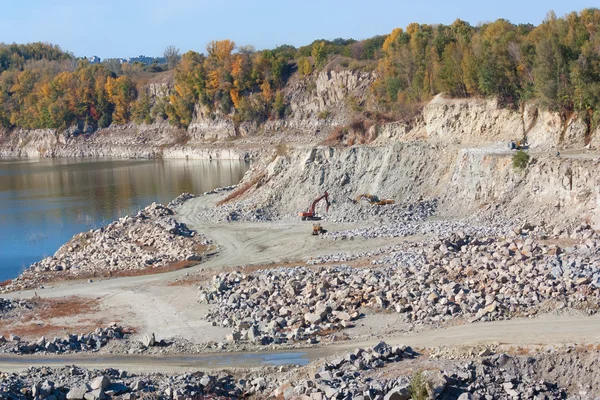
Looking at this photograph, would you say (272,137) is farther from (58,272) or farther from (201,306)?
(201,306)

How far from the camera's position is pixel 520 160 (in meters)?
36.6

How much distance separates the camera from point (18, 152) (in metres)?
134

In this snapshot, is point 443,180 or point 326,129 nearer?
point 443,180

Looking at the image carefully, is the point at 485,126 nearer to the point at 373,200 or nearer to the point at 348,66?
the point at 373,200

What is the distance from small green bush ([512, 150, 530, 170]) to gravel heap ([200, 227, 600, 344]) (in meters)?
7.95

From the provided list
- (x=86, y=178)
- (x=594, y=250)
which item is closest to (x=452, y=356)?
(x=594, y=250)

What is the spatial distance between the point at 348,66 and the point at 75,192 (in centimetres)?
4988

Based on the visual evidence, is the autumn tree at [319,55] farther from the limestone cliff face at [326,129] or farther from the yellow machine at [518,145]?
the yellow machine at [518,145]

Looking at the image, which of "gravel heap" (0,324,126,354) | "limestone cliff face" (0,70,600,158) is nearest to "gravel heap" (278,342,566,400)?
"gravel heap" (0,324,126,354)

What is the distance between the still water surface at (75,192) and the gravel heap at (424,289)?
17.1 m

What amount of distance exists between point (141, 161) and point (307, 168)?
66324 mm

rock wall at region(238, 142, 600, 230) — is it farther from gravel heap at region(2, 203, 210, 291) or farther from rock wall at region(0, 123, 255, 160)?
rock wall at region(0, 123, 255, 160)

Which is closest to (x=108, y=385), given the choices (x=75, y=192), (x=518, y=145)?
(x=518, y=145)

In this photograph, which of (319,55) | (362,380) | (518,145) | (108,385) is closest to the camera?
(362,380)
